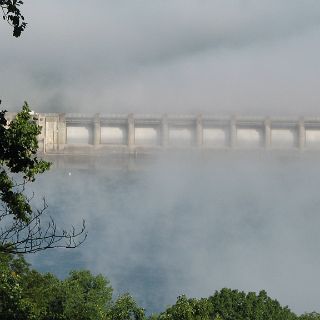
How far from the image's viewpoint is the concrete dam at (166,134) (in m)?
120

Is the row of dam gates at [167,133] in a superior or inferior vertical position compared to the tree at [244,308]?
superior

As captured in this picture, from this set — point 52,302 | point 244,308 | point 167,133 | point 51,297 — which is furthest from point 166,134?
point 51,297

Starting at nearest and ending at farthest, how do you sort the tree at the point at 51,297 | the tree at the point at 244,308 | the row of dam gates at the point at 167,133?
the tree at the point at 51,297 < the tree at the point at 244,308 < the row of dam gates at the point at 167,133

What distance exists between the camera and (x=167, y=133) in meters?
121

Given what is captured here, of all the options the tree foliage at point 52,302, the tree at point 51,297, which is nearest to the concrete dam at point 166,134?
the tree at point 51,297

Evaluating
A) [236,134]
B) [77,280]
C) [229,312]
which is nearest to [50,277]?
[77,280]

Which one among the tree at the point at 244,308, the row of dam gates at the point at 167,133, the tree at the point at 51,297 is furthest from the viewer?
the row of dam gates at the point at 167,133

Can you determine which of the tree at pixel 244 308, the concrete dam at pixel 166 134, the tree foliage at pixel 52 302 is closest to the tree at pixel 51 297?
the tree foliage at pixel 52 302

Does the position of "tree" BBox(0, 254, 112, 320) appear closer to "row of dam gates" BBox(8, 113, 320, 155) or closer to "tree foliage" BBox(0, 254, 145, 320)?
"tree foliage" BBox(0, 254, 145, 320)

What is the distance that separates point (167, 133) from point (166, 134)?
1.71ft

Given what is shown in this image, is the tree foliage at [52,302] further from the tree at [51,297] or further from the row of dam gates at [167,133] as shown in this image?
the row of dam gates at [167,133]

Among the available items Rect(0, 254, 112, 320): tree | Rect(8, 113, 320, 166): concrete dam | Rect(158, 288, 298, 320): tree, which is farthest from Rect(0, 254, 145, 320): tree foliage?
Rect(8, 113, 320, 166): concrete dam

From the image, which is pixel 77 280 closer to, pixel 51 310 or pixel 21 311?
pixel 51 310

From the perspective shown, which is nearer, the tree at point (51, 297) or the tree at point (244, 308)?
the tree at point (51, 297)
